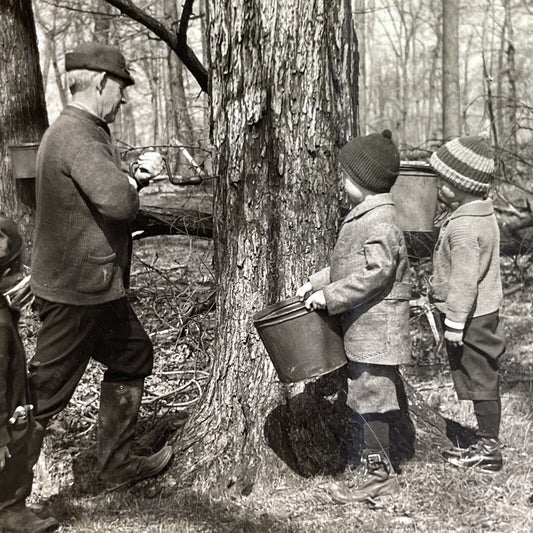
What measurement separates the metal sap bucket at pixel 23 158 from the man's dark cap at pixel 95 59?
3.18m

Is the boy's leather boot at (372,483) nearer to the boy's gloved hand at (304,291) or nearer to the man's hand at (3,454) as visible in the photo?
the boy's gloved hand at (304,291)

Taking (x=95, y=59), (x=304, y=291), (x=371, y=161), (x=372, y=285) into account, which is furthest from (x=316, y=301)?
(x=95, y=59)

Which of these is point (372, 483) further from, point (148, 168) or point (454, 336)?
point (148, 168)

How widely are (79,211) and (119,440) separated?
3.79 feet

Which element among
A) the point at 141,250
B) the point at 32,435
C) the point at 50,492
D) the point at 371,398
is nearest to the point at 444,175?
the point at 371,398

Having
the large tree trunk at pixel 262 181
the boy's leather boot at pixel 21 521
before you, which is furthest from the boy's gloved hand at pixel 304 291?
the boy's leather boot at pixel 21 521

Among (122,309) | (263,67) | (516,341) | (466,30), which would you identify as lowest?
(516,341)

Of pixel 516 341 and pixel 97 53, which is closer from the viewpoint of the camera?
pixel 97 53

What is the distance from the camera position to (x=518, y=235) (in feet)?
18.4

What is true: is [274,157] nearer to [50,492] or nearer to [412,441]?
[412,441]

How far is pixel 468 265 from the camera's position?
10.7ft

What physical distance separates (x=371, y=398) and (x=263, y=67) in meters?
1.64

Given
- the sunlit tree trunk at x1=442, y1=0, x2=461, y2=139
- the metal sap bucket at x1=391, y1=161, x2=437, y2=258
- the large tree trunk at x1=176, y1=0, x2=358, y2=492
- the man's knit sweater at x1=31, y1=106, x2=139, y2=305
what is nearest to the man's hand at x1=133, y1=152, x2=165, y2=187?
the man's knit sweater at x1=31, y1=106, x2=139, y2=305

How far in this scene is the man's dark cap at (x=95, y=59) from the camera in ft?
9.99
